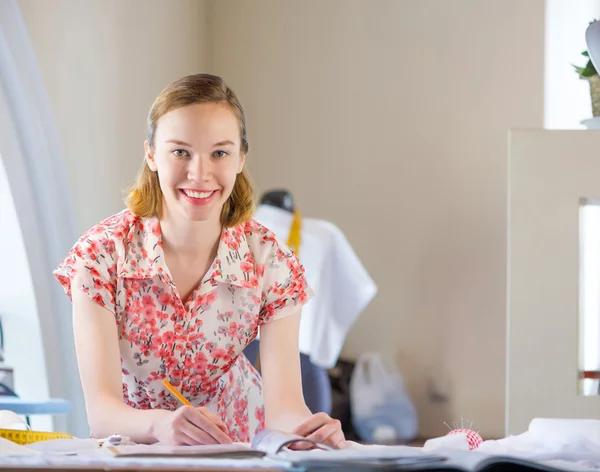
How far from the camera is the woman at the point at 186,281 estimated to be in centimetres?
137

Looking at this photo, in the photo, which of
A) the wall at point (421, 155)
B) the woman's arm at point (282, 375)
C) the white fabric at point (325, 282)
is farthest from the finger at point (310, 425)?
the wall at point (421, 155)

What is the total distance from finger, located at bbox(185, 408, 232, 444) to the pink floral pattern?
0.32 meters

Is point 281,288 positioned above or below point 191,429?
above

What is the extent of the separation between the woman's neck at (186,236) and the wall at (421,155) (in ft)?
10.2

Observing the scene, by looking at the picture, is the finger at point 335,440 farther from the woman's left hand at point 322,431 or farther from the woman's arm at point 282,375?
the woman's arm at point 282,375

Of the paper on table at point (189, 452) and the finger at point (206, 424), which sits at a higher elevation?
the paper on table at point (189, 452)

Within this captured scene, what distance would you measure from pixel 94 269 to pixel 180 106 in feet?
0.94

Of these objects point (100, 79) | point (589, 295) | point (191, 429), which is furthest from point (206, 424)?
point (100, 79)

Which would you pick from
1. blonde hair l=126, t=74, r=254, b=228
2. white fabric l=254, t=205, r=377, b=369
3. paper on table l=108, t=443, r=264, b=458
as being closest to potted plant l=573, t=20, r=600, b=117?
blonde hair l=126, t=74, r=254, b=228

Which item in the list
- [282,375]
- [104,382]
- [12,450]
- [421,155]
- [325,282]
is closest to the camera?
[12,450]

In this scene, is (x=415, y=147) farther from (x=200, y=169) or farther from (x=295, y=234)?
(x=200, y=169)

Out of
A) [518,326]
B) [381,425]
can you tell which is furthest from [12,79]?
[381,425]

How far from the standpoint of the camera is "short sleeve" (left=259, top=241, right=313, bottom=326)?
1.51 m

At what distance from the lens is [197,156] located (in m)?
1.39
